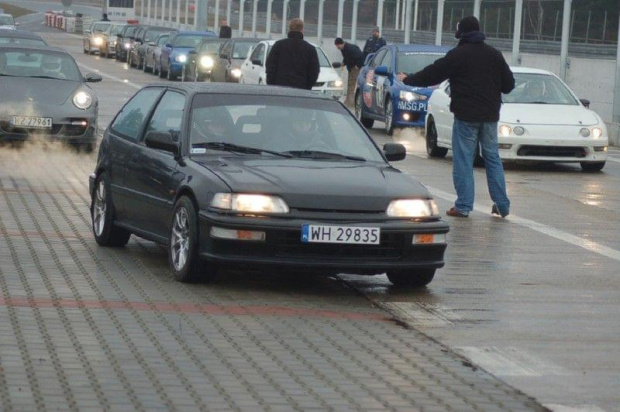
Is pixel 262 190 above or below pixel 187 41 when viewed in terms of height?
above

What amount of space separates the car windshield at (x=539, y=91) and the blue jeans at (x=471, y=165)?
22.1 ft

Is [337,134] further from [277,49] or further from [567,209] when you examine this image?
[277,49]

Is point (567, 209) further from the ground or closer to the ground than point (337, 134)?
closer to the ground

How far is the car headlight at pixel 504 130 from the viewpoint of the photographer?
21.8 meters

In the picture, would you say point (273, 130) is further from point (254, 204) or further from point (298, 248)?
point (298, 248)

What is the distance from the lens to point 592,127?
22188mm

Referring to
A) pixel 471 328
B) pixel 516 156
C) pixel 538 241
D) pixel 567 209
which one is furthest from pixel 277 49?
pixel 471 328

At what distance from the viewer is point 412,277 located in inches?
435

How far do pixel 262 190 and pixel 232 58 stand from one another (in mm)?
30857

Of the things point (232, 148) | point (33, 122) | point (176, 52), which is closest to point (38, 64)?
point (33, 122)

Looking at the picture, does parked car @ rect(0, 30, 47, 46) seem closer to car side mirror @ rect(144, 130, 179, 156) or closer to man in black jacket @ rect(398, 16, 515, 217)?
man in black jacket @ rect(398, 16, 515, 217)

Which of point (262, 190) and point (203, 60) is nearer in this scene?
point (262, 190)

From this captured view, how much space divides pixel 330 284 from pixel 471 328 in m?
1.83

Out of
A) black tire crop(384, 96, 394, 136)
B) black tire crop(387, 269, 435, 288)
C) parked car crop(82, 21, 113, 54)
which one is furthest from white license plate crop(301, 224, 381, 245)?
parked car crop(82, 21, 113, 54)
